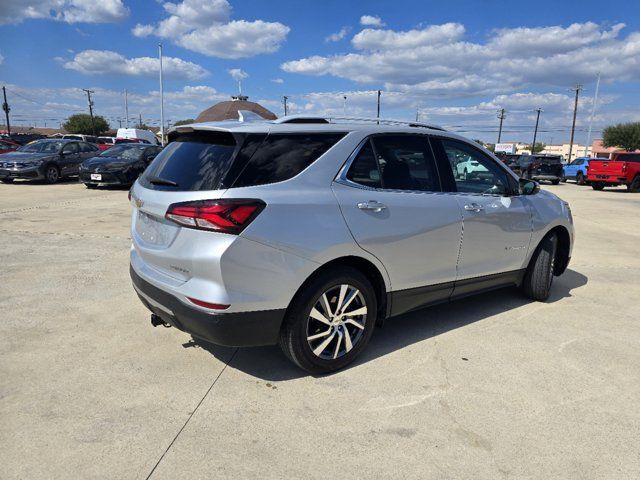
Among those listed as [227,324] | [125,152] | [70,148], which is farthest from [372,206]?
[70,148]

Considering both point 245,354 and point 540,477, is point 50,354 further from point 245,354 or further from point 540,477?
point 540,477

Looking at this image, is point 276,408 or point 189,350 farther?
point 189,350

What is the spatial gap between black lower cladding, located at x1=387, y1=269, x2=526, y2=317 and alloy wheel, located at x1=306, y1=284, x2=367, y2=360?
1.10ft

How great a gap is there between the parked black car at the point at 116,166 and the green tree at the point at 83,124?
7358 cm

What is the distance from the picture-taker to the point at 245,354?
3473 mm

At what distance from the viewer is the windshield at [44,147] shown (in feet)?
52.7

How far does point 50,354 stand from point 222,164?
1974mm

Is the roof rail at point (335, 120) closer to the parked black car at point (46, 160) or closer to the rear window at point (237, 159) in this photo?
the rear window at point (237, 159)

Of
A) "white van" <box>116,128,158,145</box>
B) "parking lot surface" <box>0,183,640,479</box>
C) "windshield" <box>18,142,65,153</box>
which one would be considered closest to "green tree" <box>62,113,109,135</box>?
"white van" <box>116,128,158,145</box>

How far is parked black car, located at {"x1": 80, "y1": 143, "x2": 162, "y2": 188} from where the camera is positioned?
13.8 m

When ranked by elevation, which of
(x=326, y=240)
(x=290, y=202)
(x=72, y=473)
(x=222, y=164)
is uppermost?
(x=222, y=164)

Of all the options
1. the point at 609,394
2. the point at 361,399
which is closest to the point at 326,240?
the point at 361,399

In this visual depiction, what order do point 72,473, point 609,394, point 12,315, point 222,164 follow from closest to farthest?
point 72,473 → point 222,164 → point 609,394 → point 12,315

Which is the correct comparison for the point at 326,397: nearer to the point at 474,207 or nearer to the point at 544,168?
the point at 474,207
